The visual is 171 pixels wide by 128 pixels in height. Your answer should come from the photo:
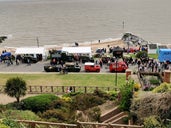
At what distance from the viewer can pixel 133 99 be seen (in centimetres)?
1805

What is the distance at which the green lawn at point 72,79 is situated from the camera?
30188 millimetres

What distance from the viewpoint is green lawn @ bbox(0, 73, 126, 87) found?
1188 inches

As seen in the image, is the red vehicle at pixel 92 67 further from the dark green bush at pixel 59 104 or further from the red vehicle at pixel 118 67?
the dark green bush at pixel 59 104

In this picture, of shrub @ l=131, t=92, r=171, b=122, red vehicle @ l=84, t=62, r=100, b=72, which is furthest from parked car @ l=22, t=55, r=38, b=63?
shrub @ l=131, t=92, r=171, b=122

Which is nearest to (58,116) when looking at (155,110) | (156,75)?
(155,110)

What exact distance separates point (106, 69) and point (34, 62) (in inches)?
355

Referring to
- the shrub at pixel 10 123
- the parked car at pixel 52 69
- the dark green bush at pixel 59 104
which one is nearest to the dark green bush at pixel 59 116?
the dark green bush at pixel 59 104

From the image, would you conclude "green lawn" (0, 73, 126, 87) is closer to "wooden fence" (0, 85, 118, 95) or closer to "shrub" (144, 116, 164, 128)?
"wooden fence" (0, 85, 118, 95)

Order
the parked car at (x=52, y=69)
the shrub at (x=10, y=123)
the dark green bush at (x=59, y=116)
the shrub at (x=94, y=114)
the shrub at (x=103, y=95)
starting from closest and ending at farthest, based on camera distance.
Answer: the shrub at (x=10, y=123), the dark green bush at (x=59, y=116), the shrub at (x=94, y=114), the shrub at (x=103, y=95), the parked car at (x=52, y=69)

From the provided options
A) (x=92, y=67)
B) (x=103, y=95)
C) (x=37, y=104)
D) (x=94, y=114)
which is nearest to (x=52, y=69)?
(x=92, y=67)

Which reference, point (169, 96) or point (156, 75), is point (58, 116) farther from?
point (156, 75)

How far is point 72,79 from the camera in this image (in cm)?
3198

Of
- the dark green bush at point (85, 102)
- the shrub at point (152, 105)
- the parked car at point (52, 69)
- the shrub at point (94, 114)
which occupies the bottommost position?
the shrub at point (94, 114)

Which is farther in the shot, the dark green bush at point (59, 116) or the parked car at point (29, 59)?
the parked car at point (29, 59)
